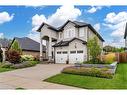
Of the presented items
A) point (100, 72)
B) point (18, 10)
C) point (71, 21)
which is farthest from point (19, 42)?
point (100, 72)

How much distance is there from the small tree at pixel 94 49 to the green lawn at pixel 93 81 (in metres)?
2.06

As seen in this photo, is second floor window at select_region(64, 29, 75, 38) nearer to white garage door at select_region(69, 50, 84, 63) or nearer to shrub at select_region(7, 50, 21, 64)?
white garage door at select_region(69, 50, 84, 63)

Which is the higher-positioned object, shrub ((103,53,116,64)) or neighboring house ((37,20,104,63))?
neighboring house ((37,20,104,63))

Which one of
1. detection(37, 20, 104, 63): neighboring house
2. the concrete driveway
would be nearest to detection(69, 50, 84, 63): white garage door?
detection(37, 20, 104, 63): neighboring house

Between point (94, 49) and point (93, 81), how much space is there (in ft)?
12.3

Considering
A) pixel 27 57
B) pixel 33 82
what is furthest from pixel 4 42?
pixel 33 82

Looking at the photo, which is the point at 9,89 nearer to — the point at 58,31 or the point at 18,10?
the point at 18,10

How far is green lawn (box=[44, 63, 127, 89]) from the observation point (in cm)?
922

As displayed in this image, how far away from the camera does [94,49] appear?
44.1ft

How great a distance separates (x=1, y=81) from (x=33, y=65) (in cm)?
339

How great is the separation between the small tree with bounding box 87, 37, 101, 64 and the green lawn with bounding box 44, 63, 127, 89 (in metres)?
2.06

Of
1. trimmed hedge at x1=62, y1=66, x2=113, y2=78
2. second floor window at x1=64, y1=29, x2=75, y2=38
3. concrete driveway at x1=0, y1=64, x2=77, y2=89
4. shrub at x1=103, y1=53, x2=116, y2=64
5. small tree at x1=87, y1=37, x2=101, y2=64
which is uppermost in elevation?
second floor window at x1=64, y1=29, x2=75, y2=38

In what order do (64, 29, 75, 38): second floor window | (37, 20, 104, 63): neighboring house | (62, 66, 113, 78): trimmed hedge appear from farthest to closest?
(64, 29, 75, 38): second floor window
(37, 20, 104, 63): neighboring house
(62, 66, 113, 78): trimmed hedge

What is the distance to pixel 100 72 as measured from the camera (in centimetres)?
1066
